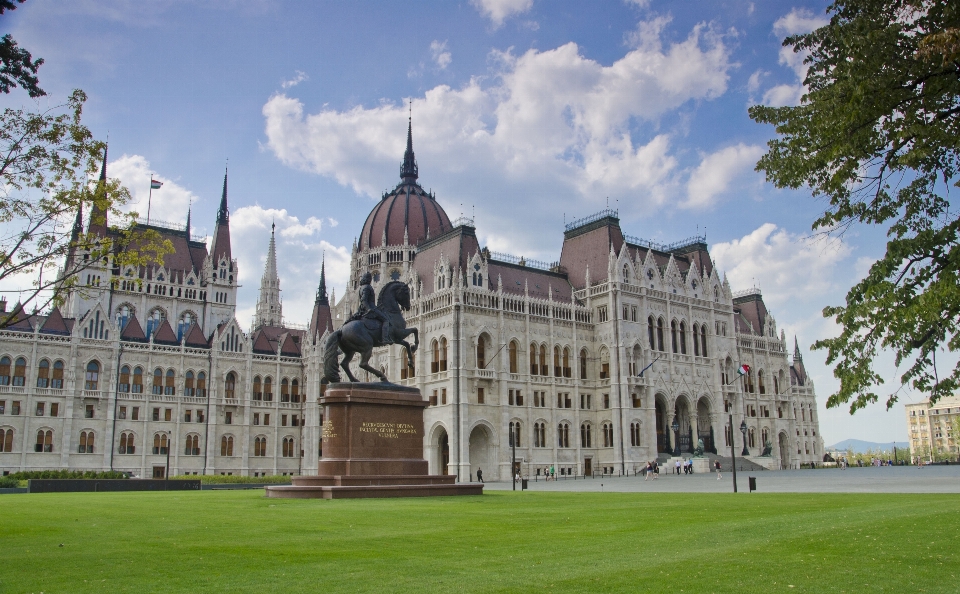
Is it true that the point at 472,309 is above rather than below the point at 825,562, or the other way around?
above

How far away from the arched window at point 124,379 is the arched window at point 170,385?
146 inches

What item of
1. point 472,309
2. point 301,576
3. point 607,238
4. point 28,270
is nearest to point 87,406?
point 472,309

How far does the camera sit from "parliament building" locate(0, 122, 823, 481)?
242 feet

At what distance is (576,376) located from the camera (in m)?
78.4

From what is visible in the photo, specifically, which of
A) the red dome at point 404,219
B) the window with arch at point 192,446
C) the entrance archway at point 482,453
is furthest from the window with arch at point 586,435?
the window with arch at point 192,446

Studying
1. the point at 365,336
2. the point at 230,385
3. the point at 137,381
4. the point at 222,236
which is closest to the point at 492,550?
the point at 365,336

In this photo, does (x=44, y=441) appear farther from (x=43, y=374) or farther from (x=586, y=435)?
(x=586, y=435)

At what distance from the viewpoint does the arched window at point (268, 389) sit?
91.4 metres

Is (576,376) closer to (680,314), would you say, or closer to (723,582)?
(680,314)

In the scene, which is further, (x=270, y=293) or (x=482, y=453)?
(x=270, y=293)

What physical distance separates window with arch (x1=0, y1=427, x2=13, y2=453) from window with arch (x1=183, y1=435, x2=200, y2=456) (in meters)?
15.8

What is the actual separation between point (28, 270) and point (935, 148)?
20896 millimetres

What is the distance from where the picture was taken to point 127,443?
80.6 metres

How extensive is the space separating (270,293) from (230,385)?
48073 millimetres
